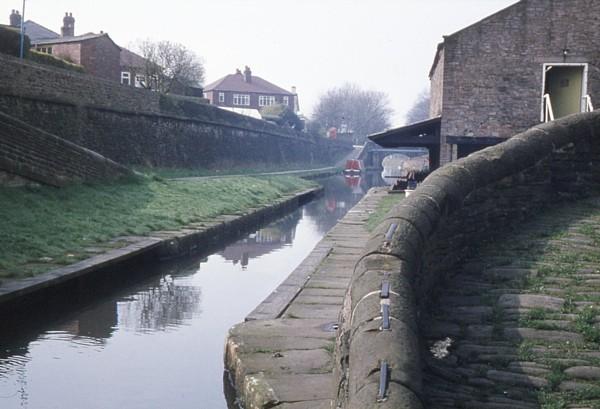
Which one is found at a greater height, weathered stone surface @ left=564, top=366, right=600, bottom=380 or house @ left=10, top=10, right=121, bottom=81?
house @ left=10, top=10, right=121, bottom=81

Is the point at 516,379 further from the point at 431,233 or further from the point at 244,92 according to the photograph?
the point at 244,92

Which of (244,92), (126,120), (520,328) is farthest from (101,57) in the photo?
(244,92)

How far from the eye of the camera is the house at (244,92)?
3110 inches

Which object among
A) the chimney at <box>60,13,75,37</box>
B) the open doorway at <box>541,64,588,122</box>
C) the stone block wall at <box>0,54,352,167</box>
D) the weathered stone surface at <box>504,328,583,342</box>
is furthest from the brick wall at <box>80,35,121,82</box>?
the weathered stone surface at <box>504,328,583,342</box>

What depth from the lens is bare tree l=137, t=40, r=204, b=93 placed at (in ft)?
124

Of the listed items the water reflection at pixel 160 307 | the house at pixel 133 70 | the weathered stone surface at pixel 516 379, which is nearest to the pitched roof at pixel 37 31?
the house at pixel 133 70

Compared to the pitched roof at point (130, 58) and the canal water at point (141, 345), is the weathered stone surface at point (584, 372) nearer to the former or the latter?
the canal water at point (141, 345)

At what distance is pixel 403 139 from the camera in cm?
1959

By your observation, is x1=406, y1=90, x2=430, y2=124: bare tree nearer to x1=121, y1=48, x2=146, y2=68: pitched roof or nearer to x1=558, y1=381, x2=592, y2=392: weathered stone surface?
x1=121, y1=48, x2=146, y2=68: pitched roof

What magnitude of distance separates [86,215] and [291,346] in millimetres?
7874

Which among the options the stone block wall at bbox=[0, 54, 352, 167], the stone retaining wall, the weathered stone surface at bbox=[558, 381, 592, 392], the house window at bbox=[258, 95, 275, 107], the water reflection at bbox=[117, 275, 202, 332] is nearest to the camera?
the stone retaining wall

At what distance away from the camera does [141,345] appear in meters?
7.19

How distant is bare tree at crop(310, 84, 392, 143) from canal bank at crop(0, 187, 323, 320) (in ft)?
265

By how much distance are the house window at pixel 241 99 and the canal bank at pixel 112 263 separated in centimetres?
6394
